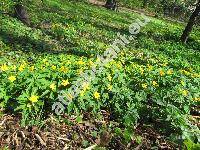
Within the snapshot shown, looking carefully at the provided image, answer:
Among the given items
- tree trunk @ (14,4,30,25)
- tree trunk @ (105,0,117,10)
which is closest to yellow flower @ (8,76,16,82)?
tree trunk @ (14,4,30,25)

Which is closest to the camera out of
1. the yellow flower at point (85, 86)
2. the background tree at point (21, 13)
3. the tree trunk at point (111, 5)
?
the yellow flower at point (85, 86)

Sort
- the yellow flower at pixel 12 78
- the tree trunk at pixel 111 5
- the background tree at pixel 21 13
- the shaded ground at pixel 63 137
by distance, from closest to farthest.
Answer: the shaded ground at pixel 63 137
the yellow flower at pixel 12 78
the background tree at pixel 21 13
the tree trunk at pixel 111 5

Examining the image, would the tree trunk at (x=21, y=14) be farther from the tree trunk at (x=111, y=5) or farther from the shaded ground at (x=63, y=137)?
the tree trunk at (x=111, y=5)

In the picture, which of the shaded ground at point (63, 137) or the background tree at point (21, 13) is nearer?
the shaded ground at point (63, 137)

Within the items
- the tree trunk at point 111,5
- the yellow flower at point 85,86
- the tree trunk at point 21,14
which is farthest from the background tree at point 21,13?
the tree trunk at point 111,5

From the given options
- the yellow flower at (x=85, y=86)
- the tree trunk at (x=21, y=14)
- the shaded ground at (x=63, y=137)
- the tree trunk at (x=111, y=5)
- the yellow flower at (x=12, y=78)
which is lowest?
the tree trunk at (x=111, y=5)

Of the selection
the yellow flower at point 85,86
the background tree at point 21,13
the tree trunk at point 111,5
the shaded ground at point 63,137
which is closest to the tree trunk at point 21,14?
the background tree at point 21,13

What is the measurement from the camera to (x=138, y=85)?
6.37 meters

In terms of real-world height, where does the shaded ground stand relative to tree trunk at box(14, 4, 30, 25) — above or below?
above

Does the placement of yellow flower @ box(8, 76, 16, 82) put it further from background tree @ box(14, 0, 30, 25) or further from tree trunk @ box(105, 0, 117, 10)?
tree trunk @ box(105, 0, 117, 10)

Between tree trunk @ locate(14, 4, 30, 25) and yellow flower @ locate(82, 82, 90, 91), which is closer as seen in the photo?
yellow flower @ locate(82, 82, 90, 91)

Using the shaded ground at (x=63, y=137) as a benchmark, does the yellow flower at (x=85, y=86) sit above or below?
above

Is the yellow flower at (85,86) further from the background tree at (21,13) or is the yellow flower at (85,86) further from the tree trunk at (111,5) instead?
the tree trunk at (111,5)

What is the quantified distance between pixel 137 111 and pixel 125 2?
126 feet
